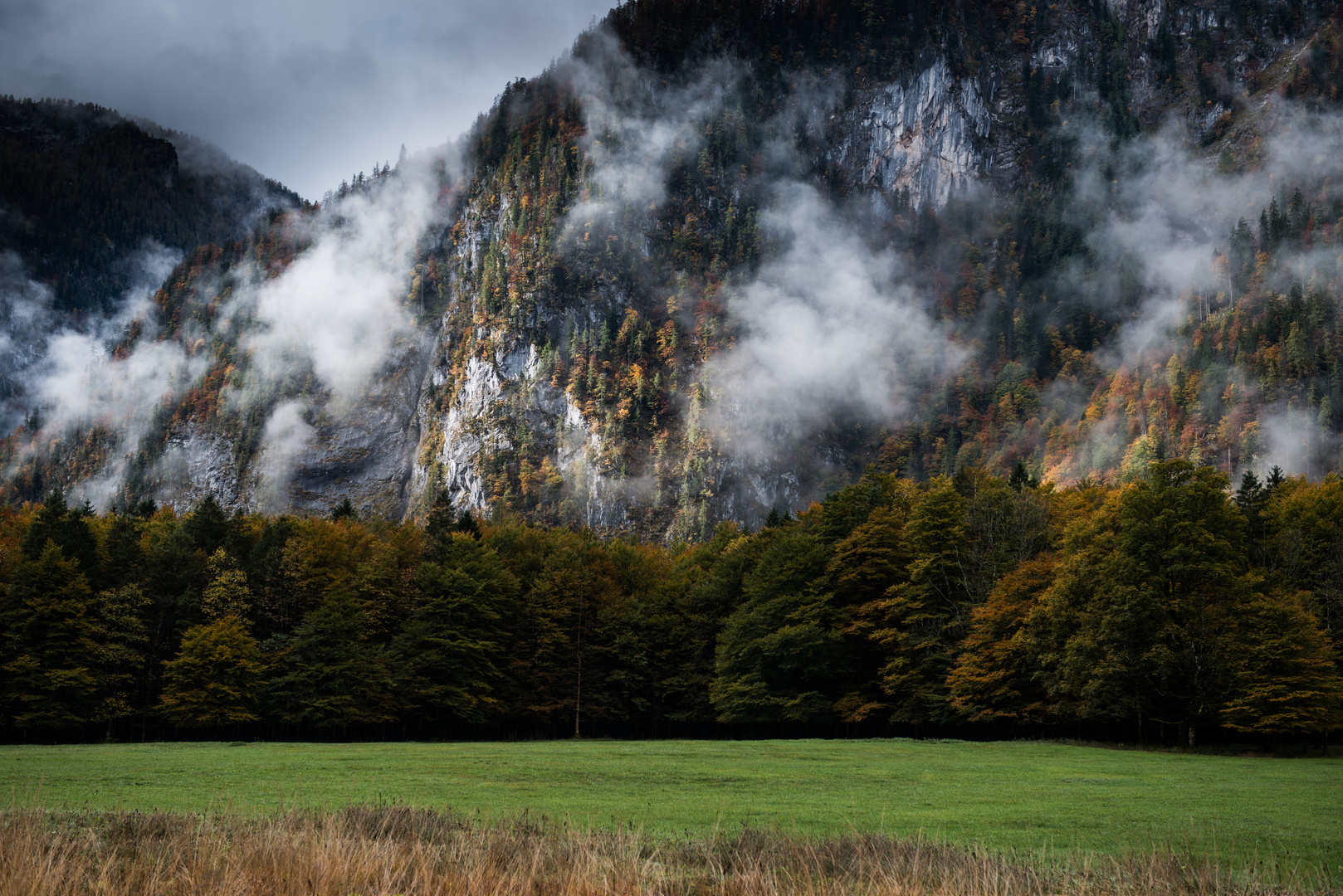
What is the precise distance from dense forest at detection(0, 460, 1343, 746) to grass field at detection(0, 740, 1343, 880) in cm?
883

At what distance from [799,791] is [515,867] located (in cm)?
1428

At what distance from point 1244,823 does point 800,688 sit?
5009cm

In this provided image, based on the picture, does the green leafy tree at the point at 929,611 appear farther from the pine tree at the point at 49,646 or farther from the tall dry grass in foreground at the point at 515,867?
the pine tree at the point at 49,646

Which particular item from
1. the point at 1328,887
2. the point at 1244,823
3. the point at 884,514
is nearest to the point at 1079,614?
the point at 884,514

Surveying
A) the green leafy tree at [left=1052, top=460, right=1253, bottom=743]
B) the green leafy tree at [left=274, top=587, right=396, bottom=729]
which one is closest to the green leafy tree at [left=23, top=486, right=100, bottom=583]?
the green leafy tree at [left=274, top=587, right=396, bottom=729]

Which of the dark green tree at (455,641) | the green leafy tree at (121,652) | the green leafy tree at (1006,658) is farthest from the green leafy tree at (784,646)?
the green leafy tree at (121,652)

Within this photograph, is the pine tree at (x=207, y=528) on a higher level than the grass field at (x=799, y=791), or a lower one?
higher

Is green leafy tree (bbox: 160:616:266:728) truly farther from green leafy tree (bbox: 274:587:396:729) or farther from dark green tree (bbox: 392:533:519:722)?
dark green tree (bbox: 392:533:519:722)

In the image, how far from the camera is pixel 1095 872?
31.3ft

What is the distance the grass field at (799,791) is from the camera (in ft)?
50.4

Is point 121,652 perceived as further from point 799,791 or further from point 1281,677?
point 1281,677

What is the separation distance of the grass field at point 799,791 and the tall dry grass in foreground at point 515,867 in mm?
914

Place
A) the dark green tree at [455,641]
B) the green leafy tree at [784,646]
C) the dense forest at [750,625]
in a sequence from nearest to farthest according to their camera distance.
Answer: the dense forest at [750,625], the green leafy tree at [784,646], the dark green tree at [455,641]

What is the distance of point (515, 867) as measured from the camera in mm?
9352
